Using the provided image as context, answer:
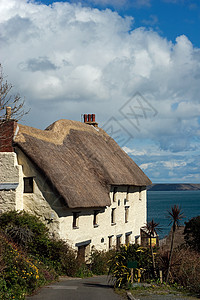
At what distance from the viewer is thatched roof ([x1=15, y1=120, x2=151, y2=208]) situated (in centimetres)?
2505

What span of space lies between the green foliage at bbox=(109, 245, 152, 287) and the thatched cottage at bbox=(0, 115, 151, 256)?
5944 millimetres

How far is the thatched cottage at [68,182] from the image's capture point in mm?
24797

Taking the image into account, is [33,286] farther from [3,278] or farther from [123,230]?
[123,230]

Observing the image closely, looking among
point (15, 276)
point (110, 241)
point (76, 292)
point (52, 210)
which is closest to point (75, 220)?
point (52, 210)

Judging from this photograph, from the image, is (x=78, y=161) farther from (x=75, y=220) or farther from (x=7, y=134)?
(x=7, y=134)

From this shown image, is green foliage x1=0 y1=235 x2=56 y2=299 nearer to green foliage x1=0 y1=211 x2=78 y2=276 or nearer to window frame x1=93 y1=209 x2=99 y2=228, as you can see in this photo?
green foliage x1=0 y1=211 x2=78 y2=276

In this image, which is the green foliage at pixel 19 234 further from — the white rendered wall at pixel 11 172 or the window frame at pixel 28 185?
the window frame at pixel 28 185

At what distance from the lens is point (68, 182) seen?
2562 cm

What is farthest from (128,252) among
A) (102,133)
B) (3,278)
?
(102,133)

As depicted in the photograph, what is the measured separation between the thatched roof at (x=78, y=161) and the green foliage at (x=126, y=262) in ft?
19.6

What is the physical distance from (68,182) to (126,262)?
26.5ft

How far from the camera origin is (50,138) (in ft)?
94.7

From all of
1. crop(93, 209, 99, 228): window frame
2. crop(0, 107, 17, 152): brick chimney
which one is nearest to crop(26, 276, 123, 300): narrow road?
crop(0, 107, 17, 152): brick chimney

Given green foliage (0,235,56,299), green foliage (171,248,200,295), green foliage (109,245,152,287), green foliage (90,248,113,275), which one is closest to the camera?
green foliage (0,235,56,299)
